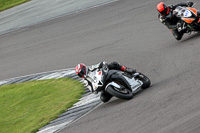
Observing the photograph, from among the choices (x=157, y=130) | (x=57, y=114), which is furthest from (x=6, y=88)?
(x=157, y=130)

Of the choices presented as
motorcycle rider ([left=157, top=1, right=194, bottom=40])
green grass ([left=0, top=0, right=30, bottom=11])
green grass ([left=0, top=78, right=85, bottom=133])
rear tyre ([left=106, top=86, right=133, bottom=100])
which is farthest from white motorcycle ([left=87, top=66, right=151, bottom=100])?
green grass ([left=0, top=0, right=30, bottom=11])

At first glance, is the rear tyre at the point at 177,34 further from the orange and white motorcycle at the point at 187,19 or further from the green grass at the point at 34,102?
the green grass at the point at 34,102

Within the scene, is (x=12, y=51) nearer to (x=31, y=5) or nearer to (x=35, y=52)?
(x=35, y=52)

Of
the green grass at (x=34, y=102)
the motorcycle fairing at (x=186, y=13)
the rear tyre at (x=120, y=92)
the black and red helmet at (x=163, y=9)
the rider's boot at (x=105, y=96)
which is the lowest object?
the green grass at (x=34, y=102)

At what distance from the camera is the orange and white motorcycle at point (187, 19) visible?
12.5m

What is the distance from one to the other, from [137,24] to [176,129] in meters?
10.4

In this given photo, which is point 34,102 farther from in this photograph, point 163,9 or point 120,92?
point 163,9

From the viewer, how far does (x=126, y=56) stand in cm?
1427

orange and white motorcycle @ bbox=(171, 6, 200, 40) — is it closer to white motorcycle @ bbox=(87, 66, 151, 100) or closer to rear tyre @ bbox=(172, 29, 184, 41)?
rear tyre @ bbox=(172, 29, 184, 41)

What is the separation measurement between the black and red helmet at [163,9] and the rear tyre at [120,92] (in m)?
4.39

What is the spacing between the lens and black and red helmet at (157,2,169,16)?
13219 millimetres

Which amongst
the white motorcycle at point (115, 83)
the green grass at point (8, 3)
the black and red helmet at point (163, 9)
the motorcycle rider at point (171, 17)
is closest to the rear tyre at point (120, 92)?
the white motorcycle at point (115, 83)

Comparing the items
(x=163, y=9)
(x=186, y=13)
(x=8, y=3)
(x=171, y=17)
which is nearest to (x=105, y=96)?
(x=186, y=13)

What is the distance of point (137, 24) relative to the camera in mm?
16953
